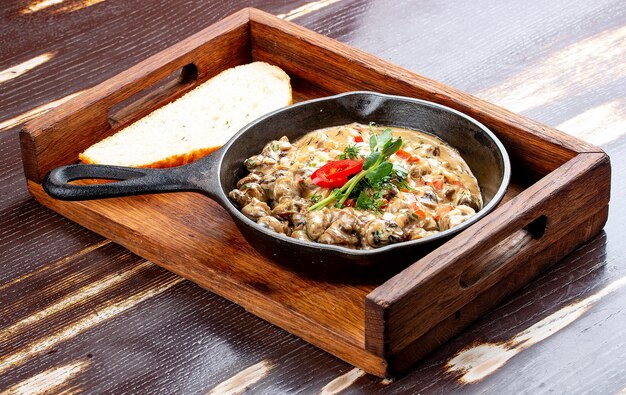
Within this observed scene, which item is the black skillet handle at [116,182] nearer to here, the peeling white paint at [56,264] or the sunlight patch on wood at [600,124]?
the peeling white paint at [56,264]

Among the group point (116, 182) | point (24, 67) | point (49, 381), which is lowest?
point (49, 381)

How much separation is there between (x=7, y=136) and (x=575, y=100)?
1.27m

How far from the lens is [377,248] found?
209 centimetres

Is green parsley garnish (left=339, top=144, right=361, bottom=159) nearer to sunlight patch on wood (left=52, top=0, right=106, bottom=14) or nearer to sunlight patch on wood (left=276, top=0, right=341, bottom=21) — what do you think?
sunlight patch on wood (left=276, top=0, right=341, bottom=21)

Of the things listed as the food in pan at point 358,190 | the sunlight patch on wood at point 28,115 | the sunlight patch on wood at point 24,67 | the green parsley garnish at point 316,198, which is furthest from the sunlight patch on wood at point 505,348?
the sunlight patch on wood at point 24,67

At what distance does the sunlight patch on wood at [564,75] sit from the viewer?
2.78 meters

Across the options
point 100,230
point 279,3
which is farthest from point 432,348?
point 279,3

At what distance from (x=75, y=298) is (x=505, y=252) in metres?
0.78

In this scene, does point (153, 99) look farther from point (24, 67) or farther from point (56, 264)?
point (56, 264)

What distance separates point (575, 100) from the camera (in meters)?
2.76

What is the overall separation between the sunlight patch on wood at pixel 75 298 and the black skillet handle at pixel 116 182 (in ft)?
0.52

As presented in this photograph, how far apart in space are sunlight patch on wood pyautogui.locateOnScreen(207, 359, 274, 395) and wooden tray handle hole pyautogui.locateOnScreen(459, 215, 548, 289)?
364mm

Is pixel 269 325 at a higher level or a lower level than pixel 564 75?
lower

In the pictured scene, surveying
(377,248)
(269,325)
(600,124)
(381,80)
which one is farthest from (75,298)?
(600,124)
